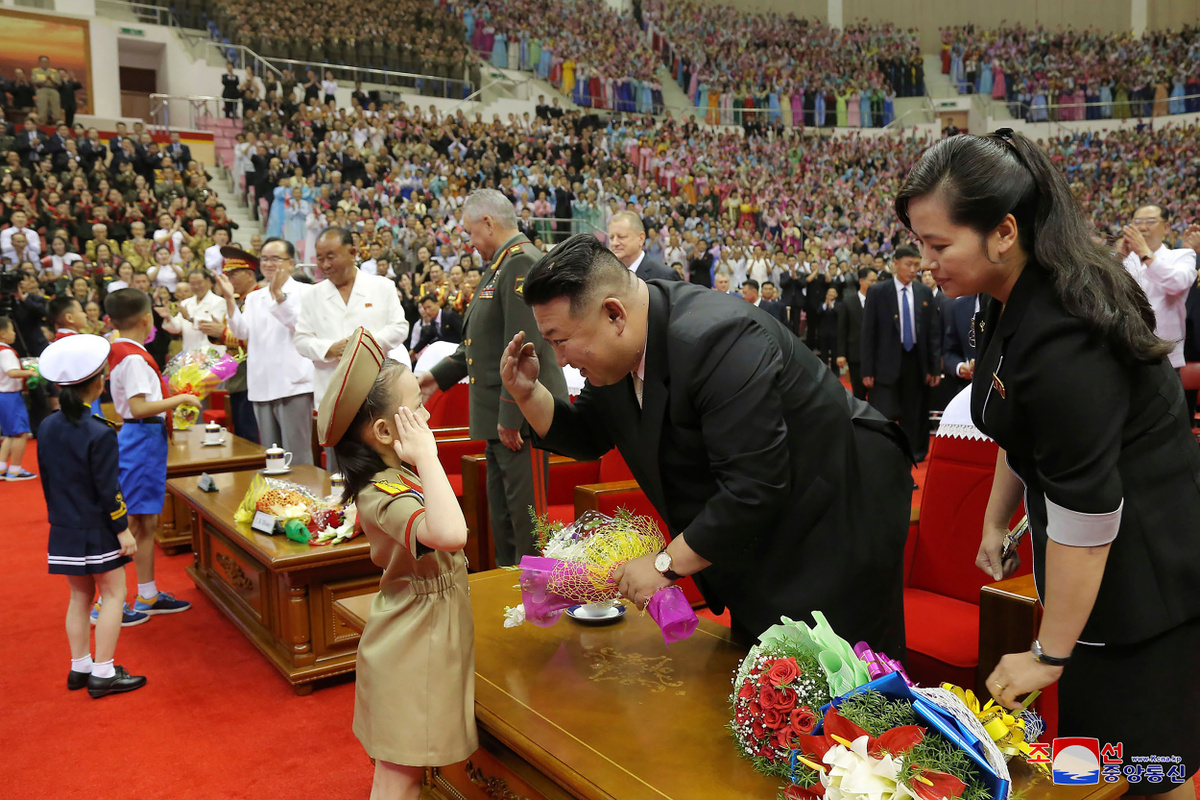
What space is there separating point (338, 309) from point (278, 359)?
2.28 feet

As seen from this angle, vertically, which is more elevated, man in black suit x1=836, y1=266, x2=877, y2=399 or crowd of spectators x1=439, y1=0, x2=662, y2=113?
crowd of spectators x1=439, y1=0, x2=662, y2=113


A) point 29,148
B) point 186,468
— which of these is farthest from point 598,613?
point 29,148

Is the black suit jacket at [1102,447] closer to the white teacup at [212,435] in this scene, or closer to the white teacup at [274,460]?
the white teacup at [274,460]

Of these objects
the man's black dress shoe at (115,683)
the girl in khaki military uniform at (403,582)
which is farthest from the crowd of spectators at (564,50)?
the girl in khaki military uniform at (403,582)

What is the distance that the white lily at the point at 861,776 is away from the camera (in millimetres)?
1002

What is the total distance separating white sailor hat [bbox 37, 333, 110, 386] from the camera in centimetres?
288

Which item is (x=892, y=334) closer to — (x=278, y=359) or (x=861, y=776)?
(x=278, y=359)

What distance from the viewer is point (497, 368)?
3361 mm

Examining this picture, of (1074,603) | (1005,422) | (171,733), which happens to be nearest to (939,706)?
(1074,603)

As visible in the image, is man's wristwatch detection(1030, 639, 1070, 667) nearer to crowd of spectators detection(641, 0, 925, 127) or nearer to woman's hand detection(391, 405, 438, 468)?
woman's hand detection(391, 405, 438, 468)

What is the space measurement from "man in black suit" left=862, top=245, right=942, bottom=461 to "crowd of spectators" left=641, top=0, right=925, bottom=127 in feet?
55.5

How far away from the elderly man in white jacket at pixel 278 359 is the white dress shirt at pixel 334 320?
0.24 m

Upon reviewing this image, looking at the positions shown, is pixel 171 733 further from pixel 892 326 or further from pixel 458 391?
pixel 892 326

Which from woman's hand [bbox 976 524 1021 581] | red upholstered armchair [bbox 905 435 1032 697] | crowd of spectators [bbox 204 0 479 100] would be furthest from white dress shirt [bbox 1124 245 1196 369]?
crowd of spectators [bbox 204 0 479 100]
